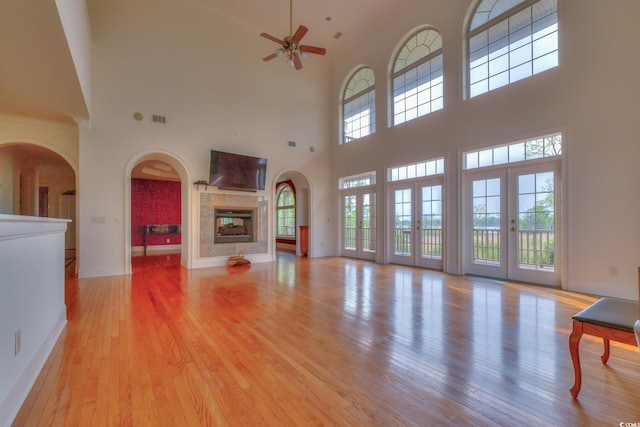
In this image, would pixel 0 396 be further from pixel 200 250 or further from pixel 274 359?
pixel 200 250

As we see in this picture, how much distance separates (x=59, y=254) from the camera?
284 cm

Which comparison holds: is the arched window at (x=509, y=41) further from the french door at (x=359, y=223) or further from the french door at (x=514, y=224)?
the french door at (x=359, y=223)

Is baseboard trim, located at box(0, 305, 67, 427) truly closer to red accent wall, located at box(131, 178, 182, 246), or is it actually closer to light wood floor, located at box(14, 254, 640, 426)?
light wood floor, located at box(14, 254, 640, 426)

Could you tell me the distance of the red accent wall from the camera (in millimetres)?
9641

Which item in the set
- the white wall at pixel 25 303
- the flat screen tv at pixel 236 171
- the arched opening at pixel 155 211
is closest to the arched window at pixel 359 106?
the flat screen tv at pixel 236 171

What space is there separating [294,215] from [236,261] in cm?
346

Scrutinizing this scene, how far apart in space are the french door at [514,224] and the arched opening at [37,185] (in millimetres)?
9207

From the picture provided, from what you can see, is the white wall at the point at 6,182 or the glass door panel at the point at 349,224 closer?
the white wall at the point at 6,182

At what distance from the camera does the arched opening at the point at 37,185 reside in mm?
7199

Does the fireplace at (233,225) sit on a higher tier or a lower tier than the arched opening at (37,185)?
lower

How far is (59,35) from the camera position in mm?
2893

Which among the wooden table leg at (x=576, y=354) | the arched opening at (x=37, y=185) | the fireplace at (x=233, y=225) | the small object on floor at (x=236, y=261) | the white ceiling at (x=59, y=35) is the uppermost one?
the white ceiling at (x=59, y=35)

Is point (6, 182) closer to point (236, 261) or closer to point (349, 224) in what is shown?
point (236, 261)

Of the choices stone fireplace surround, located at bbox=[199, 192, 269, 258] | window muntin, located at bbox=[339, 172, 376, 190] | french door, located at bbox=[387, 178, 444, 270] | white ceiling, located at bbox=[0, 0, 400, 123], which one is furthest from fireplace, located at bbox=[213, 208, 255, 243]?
french door, located at bbox=[387, 178, 444, 270]
